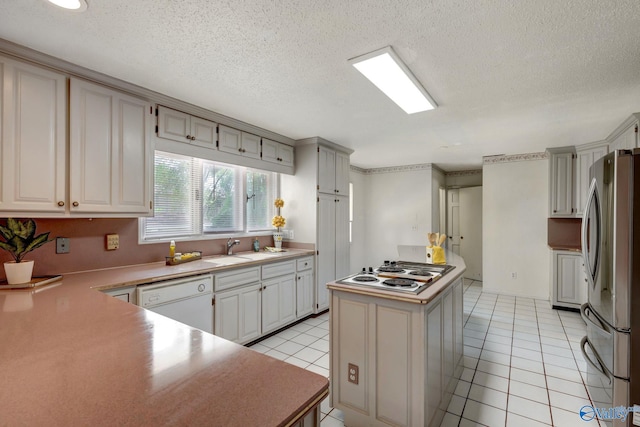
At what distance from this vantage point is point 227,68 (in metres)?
2.05

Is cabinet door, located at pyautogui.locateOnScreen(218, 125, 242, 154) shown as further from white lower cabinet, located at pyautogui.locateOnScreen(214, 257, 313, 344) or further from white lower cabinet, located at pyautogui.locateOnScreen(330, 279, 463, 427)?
white lower cabinet, located at pyautogui.locateOnScreen(330, 279, 463, 427)

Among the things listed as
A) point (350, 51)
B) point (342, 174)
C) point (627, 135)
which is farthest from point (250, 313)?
point (627, 135)

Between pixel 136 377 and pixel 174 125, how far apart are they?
94.3 inches

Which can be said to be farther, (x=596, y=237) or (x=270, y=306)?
(x=270, y=306)

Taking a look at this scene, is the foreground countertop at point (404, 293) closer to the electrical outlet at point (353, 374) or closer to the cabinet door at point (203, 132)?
the electrical outlet at point (353, 374)

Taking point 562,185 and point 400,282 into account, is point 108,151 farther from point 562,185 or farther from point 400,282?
point 562,185

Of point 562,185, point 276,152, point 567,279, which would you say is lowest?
point 567,279

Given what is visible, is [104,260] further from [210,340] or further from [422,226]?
[422,226]

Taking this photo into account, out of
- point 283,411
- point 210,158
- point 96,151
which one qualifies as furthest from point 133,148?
point 283,411

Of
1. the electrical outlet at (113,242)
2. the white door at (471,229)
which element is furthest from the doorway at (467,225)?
the electrical outlet at (113,242)

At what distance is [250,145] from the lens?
133 inches

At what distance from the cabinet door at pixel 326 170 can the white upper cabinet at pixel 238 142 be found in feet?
2.91

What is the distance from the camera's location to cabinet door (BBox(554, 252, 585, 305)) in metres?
4.05

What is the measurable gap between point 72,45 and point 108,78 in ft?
1.29
